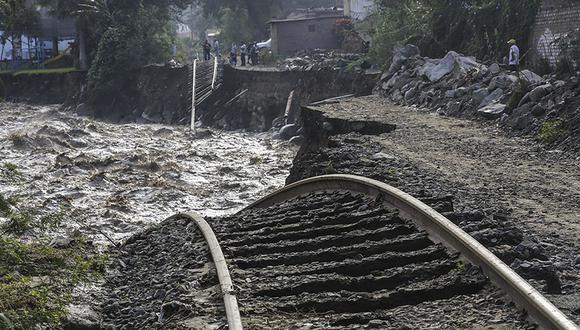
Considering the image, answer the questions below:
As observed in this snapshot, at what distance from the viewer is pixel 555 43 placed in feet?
78.3

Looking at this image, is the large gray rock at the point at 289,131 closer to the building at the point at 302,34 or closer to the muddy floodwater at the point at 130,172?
the muddy floodwater at the point at 130,172

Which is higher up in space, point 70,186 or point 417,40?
point 417,40

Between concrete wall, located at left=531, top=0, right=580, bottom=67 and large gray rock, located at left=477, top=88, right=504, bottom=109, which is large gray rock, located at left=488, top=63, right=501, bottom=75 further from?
concrete wall, located at left=531, top=0, right=580, bottom=67

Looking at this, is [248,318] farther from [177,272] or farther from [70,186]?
[70,186]

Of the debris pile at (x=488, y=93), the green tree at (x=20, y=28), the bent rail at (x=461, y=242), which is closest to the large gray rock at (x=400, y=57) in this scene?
the debris pile at (x=488, y=93)

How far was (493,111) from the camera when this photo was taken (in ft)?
65.3

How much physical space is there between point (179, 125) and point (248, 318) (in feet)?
122

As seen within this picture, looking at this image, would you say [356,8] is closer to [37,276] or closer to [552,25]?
[552,25]

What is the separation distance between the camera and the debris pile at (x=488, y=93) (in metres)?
16.5

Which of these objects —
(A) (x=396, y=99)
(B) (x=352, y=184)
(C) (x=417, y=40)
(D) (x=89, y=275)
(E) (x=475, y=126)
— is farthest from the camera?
(C) (x=417, y=40)

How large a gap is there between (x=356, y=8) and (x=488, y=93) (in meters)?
39.6

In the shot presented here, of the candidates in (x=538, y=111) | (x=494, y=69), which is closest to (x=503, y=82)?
(x=494, y=69)

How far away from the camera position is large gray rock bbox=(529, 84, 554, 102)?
723 inches

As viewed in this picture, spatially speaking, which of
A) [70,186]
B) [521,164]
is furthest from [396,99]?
[521,164]
